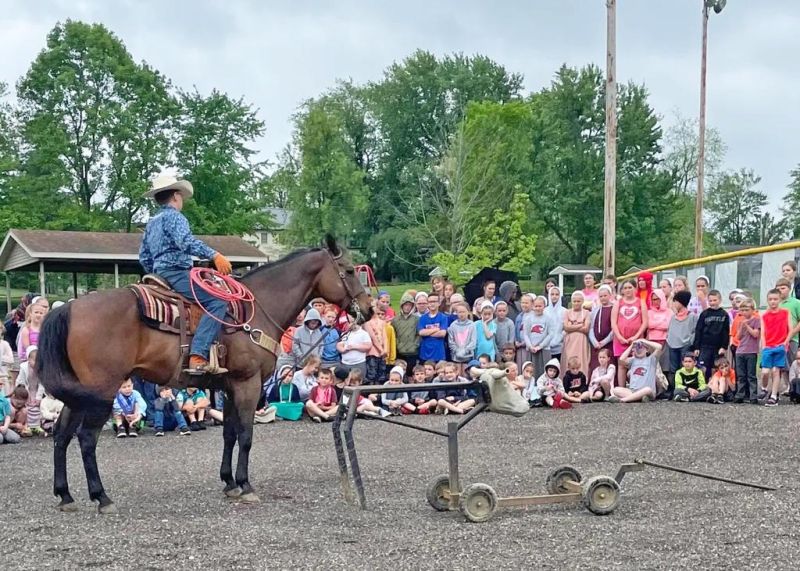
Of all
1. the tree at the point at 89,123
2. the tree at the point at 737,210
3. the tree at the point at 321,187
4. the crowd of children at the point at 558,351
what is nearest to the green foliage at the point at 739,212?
the tree at the point at 737,210

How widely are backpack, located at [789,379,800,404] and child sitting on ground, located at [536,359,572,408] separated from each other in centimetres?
330

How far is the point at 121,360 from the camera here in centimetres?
698

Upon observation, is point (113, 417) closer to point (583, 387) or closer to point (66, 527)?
point (66, 527)

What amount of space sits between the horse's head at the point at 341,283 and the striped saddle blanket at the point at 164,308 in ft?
3.20

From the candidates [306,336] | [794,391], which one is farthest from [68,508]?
[794,391]

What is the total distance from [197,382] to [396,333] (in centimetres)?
668

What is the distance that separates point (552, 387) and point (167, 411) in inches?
223

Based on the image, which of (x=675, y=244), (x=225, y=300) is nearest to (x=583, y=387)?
(x=225, y=300)

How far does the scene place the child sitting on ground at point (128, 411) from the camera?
11117 mm

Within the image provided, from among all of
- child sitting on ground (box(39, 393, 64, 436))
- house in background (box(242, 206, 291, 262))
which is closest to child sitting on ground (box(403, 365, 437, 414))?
child sitting on ground (box(39, 393, 64, 436))

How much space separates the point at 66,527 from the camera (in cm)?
622

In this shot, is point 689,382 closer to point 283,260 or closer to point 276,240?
point 283,260

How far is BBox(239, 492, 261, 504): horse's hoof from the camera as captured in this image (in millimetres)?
7070

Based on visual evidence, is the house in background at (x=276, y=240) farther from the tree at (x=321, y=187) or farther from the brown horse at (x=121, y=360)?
the brown horse at (x=121, y=360)
